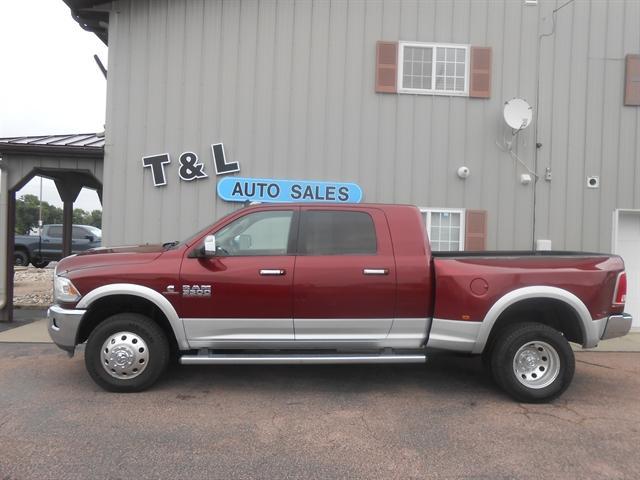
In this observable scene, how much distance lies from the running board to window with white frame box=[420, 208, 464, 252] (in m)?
3.88

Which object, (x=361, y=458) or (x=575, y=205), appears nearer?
(x=361, y=458)

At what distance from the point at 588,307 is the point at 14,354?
6817 mm

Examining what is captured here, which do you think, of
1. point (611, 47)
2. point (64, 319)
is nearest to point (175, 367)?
point (64, 319)

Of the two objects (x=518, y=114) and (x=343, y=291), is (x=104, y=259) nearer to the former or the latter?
(x=343, y=291)

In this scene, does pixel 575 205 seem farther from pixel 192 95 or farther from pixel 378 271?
pixel 192 95

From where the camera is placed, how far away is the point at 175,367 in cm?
593

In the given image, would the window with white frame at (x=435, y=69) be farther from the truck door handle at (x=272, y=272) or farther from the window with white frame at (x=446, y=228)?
the truck door handle at (x=272, y=272)

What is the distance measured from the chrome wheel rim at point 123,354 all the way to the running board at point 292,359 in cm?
41

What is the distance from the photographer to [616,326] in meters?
4.92

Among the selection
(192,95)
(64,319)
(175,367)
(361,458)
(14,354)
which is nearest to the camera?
(361,458)

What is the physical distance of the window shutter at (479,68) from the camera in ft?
27.7

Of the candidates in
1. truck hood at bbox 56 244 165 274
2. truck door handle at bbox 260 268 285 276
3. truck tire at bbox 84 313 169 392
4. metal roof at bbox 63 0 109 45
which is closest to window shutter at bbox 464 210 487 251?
truck door handle at bbox 260 268 285 276

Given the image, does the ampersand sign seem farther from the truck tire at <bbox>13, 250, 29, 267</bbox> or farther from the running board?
the truck tire at <bbox>13, 250, 29, 267</bbox>

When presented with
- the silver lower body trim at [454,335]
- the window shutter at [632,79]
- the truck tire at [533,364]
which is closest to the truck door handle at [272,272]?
→ the silver lower body trim at [454,335]
